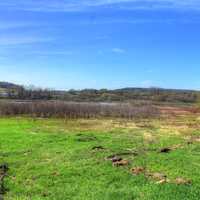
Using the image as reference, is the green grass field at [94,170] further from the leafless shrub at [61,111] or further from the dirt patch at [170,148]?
the leafless shrub at [61,111]

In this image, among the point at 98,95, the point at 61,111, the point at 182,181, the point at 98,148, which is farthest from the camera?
the point at 98,95

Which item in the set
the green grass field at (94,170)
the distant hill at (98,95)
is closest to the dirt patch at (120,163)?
the green grass field at (94,170)

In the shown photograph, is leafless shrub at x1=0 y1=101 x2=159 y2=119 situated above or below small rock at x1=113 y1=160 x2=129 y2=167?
above

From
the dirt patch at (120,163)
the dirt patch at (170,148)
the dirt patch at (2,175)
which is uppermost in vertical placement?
the dirt patch at (170,148)

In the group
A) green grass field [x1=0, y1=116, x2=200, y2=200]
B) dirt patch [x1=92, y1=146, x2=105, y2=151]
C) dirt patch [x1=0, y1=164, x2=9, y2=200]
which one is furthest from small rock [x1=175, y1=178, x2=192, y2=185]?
dirt patch [x1=92, y1=146, x2=105, y2=151]

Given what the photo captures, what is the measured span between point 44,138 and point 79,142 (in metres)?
2.20

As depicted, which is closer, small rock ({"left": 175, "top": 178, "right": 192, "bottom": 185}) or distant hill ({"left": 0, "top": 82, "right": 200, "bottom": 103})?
small rock ({"left": 175, "top": 178, "right": 192, "bottom": 185})

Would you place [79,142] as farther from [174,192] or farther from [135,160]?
[174,192]

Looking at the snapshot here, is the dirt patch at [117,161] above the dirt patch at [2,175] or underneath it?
above

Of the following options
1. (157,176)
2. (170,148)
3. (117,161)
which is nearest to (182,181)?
(157,176)

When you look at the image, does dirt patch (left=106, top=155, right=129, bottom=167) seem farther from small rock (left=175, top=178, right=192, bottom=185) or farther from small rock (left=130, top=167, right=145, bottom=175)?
small rock (left=175, top=178, right=192, bottom=185)

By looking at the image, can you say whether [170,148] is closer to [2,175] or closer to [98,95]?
[2,175]

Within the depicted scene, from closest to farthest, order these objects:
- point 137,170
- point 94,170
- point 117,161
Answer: point 137,170 < point 94,170 < point 117,161

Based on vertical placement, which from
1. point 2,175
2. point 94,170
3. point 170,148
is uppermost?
point 170,148
